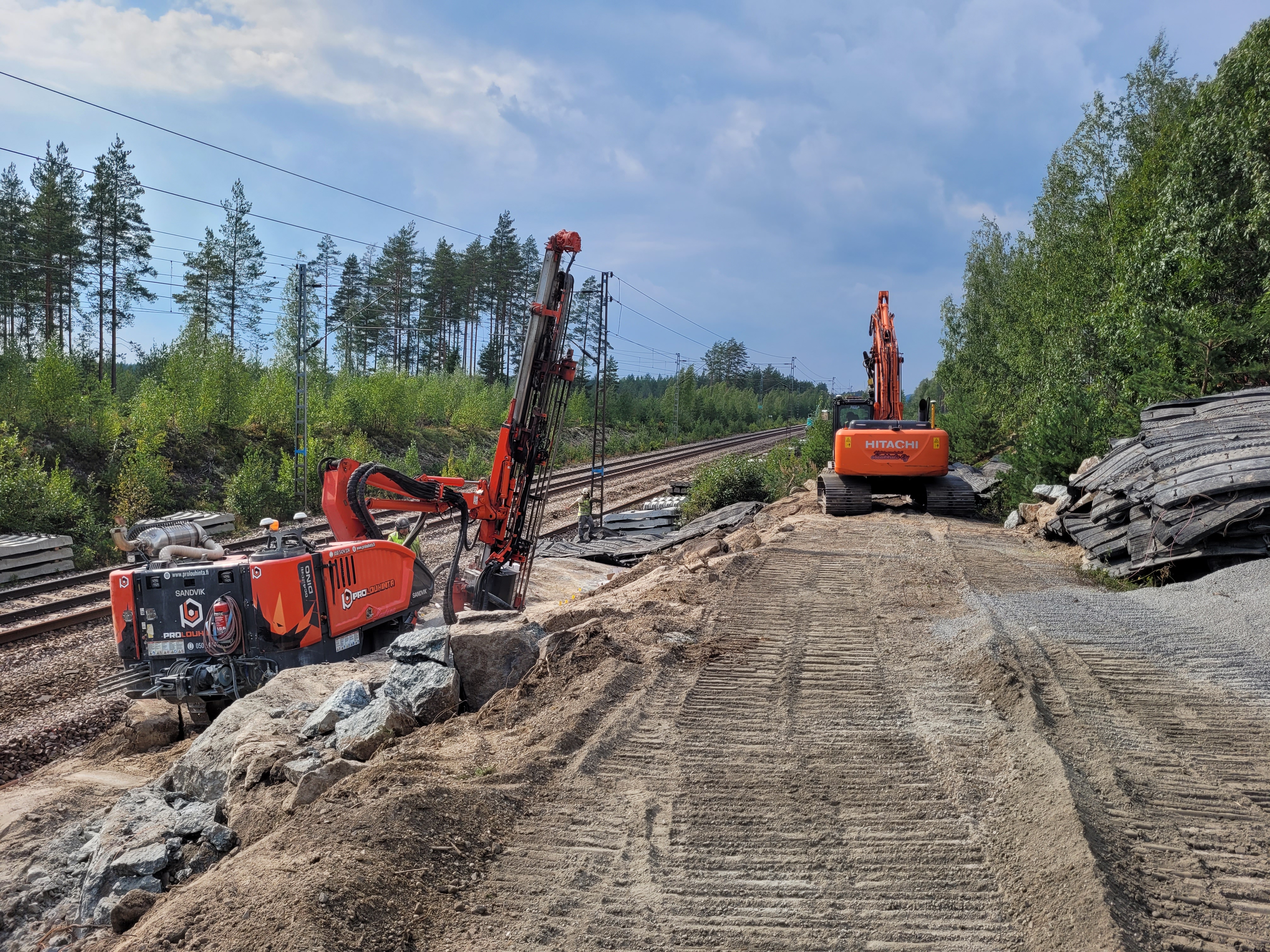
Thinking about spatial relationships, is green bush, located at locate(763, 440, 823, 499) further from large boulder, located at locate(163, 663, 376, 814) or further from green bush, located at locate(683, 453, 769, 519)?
large boulder, located at locate(163, 663, 376, 814)

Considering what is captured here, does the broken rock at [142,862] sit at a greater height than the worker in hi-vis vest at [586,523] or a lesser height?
lesser

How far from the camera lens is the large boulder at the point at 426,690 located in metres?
6.67

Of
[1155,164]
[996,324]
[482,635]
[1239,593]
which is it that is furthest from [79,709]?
[996,324]

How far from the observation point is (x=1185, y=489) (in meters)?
10.7

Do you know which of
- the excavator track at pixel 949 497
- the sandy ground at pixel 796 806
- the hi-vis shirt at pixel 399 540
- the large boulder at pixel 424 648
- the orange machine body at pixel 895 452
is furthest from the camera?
the excavator track at pixel 949 497

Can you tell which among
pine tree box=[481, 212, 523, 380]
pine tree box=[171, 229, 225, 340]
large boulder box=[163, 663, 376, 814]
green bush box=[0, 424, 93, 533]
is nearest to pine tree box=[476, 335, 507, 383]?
pine tree box=[481, 212, 523, 380]

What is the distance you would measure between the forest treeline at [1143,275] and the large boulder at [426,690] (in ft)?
47.5

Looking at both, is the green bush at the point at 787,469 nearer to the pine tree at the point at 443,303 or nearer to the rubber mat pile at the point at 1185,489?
the rubber mat pile at the point at 1185,489

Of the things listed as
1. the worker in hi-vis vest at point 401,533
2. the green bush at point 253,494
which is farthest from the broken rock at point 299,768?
the green bush at point 253,494

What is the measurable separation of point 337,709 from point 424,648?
0.96 metres

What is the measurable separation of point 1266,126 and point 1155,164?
748 centimetres

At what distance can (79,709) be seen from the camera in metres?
9.80

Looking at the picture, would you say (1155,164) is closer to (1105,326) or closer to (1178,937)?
(1105,326)

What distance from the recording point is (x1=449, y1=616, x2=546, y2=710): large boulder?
7.03m
